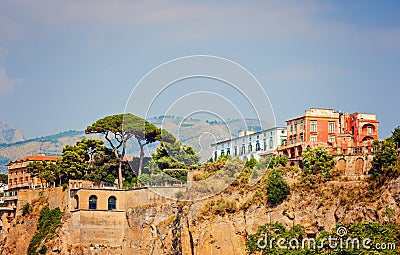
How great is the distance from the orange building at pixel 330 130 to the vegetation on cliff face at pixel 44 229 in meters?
22.3

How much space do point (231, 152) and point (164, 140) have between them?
771cm

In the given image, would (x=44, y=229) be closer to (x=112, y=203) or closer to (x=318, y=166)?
(x=112, y=203)

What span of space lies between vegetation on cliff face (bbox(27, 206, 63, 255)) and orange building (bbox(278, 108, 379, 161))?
22.3m

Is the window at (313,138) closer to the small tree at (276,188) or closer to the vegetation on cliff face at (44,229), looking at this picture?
the small tree at (276,188)

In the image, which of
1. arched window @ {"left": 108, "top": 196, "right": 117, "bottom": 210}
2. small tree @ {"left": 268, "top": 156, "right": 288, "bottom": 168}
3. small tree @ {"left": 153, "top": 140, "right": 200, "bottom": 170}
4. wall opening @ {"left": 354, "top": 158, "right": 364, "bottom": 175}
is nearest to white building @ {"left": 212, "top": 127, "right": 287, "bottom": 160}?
small tree @ {"left": 153, "top": 140, "right": 200, "bottom": 170}

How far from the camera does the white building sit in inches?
3155

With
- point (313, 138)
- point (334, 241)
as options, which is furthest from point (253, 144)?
point (334, 241)

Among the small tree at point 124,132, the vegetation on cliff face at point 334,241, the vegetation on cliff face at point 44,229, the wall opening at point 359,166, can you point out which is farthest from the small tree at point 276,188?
the vegetation on cliff face at point 44,229

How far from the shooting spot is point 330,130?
241 feet

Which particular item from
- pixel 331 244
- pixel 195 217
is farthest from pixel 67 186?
pixel 331 244

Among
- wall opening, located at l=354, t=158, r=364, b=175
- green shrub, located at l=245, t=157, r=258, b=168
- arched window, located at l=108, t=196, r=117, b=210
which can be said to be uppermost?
green shrub, located at l=245, t=157, r=258, b=168

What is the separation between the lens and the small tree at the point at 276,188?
216 ft

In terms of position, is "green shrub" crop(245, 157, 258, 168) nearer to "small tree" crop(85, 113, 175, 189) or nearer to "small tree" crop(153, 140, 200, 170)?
"small tree" crop(153, 140, 200, 170)

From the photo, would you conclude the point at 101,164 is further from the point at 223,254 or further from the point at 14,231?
the point at 223,254
